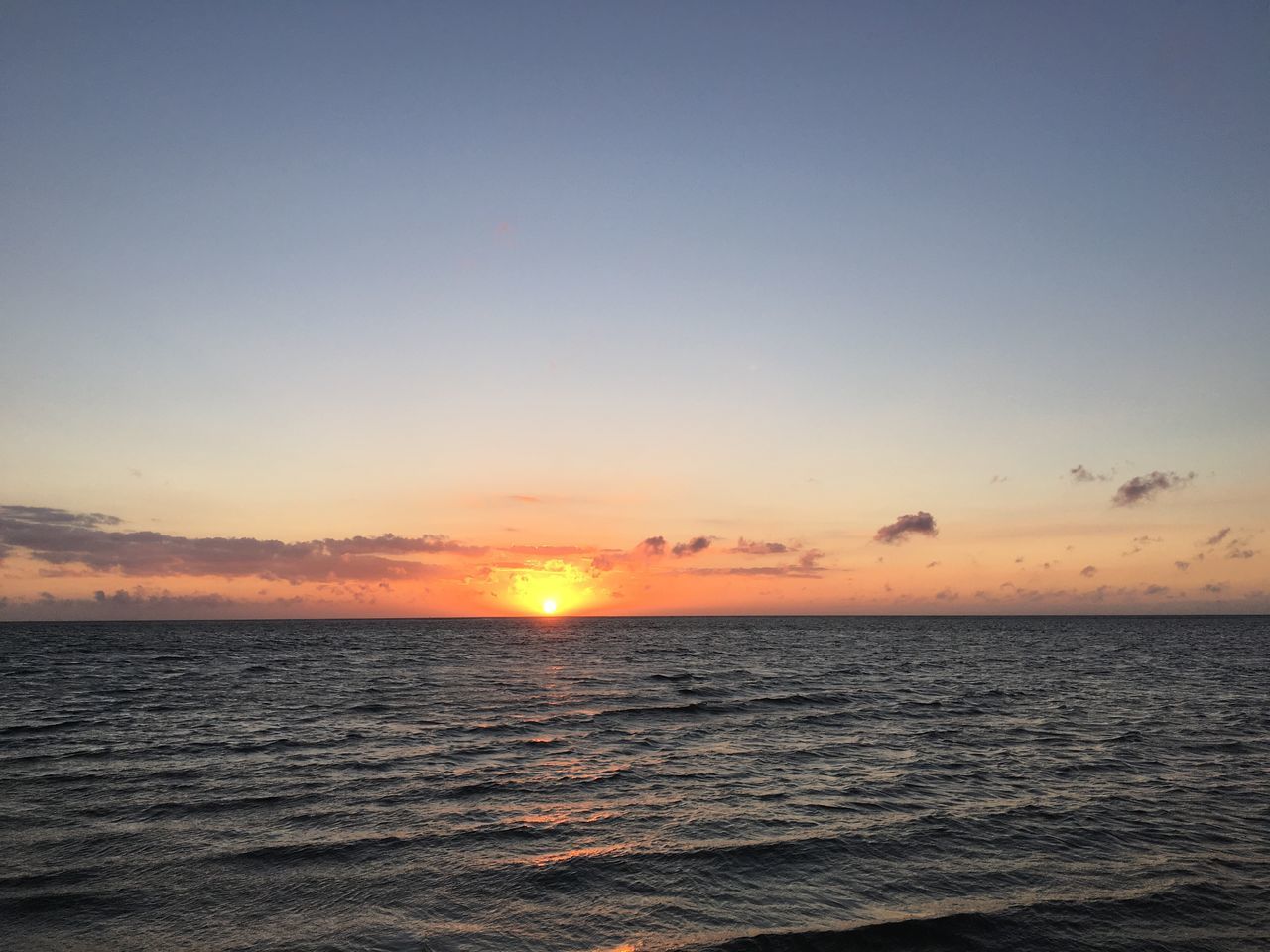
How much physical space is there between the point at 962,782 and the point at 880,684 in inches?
1365

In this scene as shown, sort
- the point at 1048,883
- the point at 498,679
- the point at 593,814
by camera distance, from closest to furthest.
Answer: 1. the point at 1048,883
2. the point at 593,814
3. the point at 498,679

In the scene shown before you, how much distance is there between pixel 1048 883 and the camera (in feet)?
54.5

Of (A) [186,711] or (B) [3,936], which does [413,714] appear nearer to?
(A) [186,711]

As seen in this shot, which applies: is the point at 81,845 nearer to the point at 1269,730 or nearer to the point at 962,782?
the point at 962,782

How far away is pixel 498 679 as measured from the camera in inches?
2504

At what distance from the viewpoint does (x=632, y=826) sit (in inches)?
810

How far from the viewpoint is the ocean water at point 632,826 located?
47.2ft

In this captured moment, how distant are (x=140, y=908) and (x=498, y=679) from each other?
49.7 m

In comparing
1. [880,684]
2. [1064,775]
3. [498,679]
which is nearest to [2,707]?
A: [498,679]

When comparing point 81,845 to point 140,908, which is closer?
point 140,908

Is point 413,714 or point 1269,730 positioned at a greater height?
point 1269,730

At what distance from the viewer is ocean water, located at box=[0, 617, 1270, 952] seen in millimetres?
14383

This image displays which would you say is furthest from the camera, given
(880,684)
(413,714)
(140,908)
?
(880,684)

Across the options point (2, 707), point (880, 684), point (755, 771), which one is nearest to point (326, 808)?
point (755, 771)
